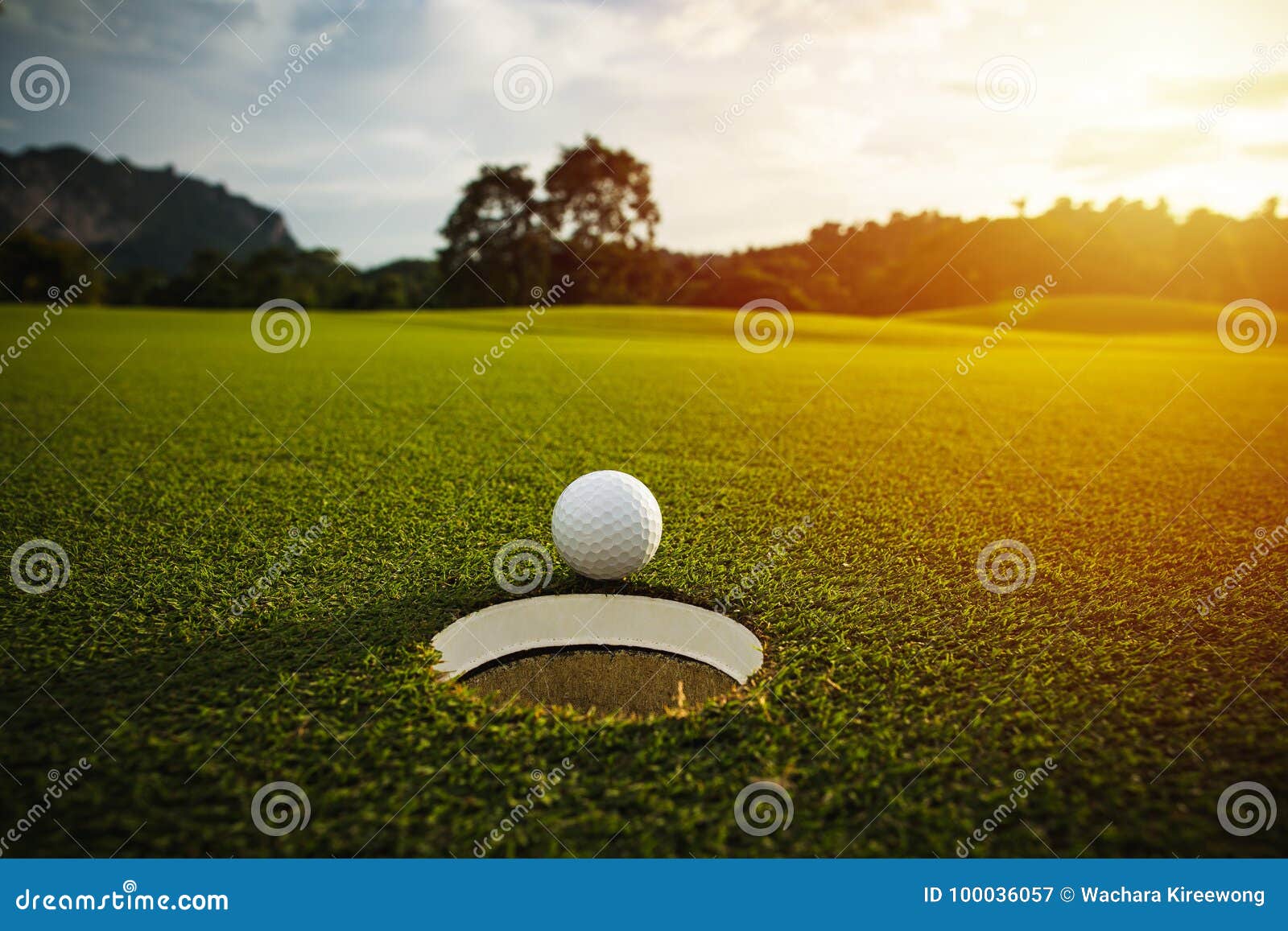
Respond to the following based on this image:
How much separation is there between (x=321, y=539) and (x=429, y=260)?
160 ft

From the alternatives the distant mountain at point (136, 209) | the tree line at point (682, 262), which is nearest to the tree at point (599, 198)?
the tree line at point (682, 262)

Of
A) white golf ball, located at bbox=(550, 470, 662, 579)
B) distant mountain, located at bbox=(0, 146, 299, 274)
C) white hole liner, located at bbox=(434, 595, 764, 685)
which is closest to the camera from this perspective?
white hole liner, located at bbox=(434, 595, 764, 685)

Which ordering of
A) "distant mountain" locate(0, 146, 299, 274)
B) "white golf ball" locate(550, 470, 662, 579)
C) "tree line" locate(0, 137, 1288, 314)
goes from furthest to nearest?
1. "distant mountain" locate(0, 146, 299, 274)
2. "tree line" locate(0, 137, 1288, 314)
3. "white golf ball" locate(550, 470, 662, 579)

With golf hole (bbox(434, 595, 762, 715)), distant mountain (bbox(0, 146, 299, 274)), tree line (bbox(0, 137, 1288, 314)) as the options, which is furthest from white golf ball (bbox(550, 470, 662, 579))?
distant mountain (bbox(0, 146, 299, 274))

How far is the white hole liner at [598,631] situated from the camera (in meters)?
2.91

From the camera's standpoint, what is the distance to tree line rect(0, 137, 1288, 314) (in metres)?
35.7

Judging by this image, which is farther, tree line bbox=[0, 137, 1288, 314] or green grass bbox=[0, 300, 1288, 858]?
tree line bbox=[0, 137, 1288, 314]

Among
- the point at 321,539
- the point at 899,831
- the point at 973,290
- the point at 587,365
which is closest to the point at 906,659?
the point at 899,831

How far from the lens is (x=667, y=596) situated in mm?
3262

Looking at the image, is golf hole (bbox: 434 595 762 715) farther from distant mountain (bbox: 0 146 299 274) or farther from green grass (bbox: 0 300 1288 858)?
distant mountain (bbox: 0 146 299 274)

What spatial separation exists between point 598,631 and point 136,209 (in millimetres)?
81857

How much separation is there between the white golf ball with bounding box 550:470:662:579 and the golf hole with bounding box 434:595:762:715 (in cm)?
16

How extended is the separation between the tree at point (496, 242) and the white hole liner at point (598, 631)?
42.6m

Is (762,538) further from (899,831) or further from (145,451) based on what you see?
(145,451)
